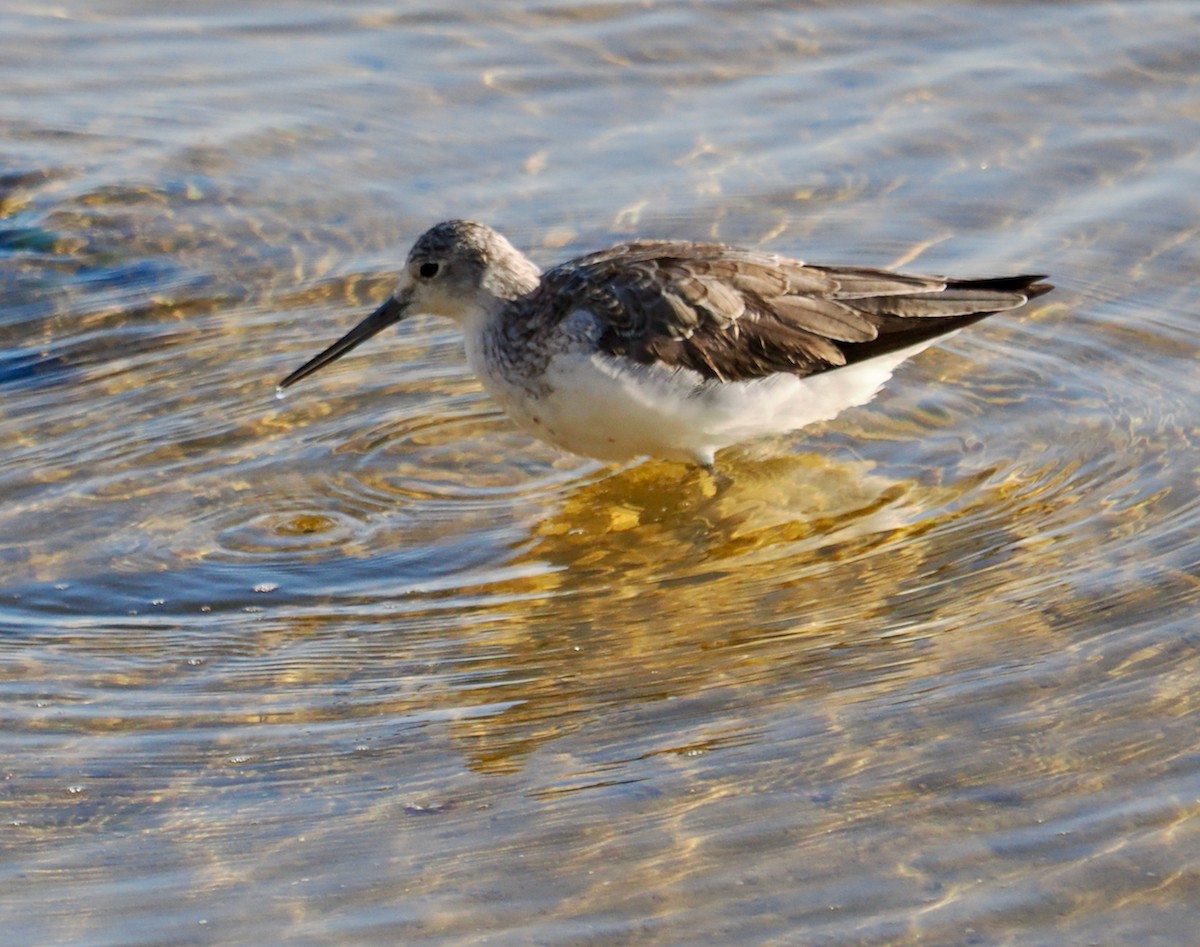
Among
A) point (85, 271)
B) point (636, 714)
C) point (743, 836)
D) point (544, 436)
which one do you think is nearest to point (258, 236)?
point (85, 271)

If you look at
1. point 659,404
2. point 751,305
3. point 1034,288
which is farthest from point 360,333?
point 1034,288

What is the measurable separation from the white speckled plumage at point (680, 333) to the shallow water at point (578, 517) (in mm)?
355

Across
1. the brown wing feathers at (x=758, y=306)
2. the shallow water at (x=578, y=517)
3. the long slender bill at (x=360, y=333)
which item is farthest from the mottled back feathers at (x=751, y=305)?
the long slender bill at (x=360, y=333)

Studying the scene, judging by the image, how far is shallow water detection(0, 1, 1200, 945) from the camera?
445 centimetres

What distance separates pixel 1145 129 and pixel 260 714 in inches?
236

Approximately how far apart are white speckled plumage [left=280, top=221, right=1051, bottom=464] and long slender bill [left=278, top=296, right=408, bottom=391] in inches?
9.6

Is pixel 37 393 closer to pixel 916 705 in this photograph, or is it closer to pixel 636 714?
pixel 636 714

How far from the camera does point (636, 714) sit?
16.9 ft

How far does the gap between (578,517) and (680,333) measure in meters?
0.79

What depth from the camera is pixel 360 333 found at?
7.42m

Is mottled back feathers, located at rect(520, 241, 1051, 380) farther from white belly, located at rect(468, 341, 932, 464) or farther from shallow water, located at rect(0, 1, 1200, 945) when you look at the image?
shallow water, located at rect(0, 1, 1200, 945)

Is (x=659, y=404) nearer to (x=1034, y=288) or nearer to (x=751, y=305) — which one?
(x=751, y=305)

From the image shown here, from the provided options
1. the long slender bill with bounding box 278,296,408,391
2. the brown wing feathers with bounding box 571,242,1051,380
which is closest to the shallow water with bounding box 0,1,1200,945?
the long slender bill with bounding box 278,296,408,391

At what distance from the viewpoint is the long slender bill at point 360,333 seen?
7387 millimetres
